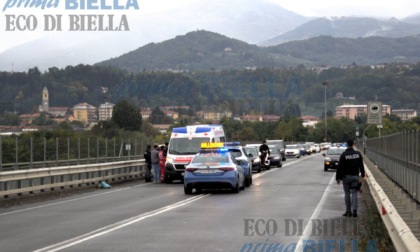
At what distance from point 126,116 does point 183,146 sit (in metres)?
104

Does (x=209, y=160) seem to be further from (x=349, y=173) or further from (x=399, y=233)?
(x=399, y=233)

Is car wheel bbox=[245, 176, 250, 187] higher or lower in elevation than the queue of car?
lower

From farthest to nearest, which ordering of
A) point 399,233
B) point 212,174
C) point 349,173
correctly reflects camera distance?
point 212,174
point 349,173
point 399,233

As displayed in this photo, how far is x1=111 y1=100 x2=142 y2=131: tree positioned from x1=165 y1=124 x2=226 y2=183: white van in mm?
99009

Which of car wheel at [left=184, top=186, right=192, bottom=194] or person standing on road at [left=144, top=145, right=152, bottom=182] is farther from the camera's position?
person standing on road at [left=144, top=145, right=152, bottom=182]

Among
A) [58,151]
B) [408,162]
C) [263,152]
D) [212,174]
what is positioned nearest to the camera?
[408,162]

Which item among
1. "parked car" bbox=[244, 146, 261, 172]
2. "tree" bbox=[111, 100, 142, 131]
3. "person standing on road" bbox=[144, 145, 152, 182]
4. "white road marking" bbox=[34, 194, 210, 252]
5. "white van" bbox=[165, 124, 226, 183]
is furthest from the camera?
"tree" bbox=[111, 100, 142, 131]

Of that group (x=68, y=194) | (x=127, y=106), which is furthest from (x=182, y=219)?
(x=127, y=106)

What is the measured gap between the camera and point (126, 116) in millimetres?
138375

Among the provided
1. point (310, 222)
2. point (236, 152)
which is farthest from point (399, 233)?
point (236, 152)

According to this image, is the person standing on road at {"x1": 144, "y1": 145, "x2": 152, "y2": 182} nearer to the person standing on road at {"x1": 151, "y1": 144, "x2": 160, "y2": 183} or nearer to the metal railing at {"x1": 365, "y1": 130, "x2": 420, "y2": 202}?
the person standing on road at {"x1": 151, "y1": 144, "x2": 160, "y2": 183}

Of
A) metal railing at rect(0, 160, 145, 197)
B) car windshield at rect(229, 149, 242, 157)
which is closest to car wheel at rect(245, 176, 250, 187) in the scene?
car windshield at rect(229, 149, 242, 157)

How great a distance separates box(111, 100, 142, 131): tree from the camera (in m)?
136

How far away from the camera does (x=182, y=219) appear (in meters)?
17.7
